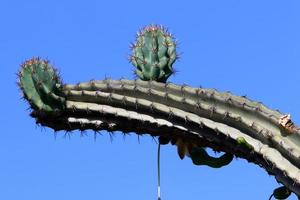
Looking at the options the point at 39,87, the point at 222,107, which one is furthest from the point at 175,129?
the point at 39,87

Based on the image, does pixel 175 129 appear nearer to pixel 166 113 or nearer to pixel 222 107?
pixel 166 113

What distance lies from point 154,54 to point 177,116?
2.46 ft

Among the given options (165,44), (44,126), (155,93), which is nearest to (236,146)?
(155,93)

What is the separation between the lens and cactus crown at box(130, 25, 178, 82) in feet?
21.2

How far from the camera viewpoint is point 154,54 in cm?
652

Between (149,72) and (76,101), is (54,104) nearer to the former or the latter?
(76,101)

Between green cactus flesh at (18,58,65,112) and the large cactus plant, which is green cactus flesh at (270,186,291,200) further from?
green cactus flesh at (18,58,65,112)

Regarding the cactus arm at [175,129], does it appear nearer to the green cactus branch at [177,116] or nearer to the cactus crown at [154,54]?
the green cactus branch at [177,116]

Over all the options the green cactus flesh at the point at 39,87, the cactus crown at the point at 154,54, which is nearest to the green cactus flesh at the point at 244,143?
the cactus crown at the point at 154,54

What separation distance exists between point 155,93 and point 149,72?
383 mm

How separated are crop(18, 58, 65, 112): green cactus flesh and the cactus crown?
71 cm

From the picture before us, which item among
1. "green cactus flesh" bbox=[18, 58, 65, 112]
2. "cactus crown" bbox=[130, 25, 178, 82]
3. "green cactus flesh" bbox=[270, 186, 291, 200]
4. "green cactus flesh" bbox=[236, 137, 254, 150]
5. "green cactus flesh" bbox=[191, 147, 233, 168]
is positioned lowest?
"green cactus flesh" bbox=[270, 186, 291, 200]

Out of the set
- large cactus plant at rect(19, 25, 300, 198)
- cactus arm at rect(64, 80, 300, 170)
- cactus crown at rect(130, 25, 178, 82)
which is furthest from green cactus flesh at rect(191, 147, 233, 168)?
cactus crown at rect(130, 25, 178, 82)

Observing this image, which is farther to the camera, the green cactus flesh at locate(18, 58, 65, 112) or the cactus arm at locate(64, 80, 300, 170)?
the green cactus flesh at locate(18, 58, 65, 112)
